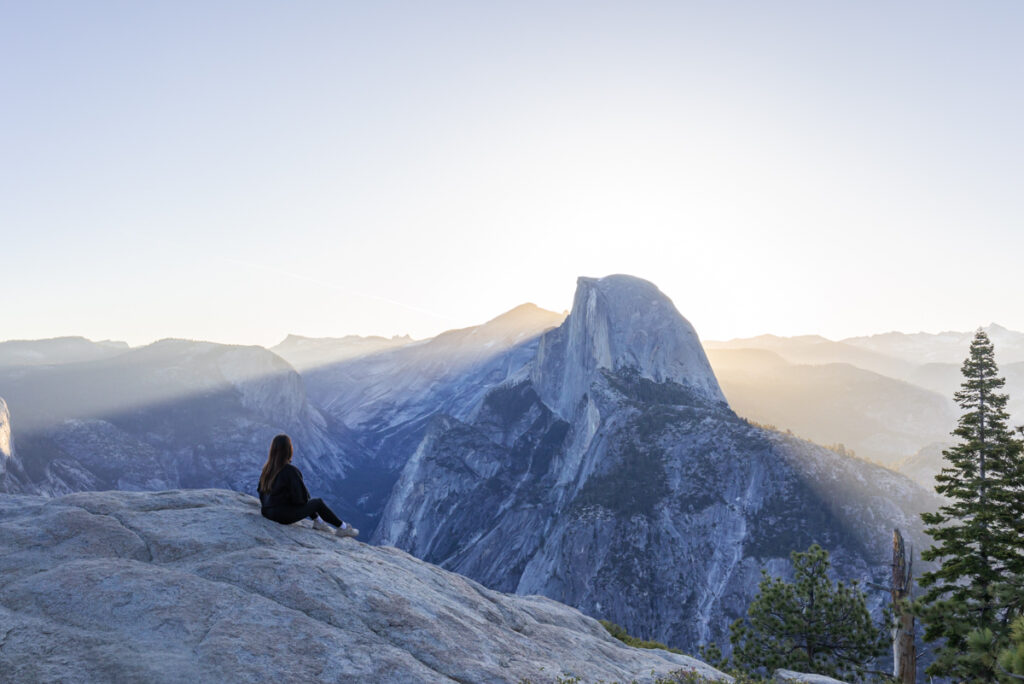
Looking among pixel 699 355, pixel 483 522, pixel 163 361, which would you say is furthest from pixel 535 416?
pixel 163 361

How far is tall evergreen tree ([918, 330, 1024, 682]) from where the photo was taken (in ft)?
70.0

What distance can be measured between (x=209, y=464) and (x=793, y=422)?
173 metres

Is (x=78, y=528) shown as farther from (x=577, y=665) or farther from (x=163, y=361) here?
Result: (x=163, y=361)

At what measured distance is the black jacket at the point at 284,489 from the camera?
13.0m

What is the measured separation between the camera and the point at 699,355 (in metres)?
120

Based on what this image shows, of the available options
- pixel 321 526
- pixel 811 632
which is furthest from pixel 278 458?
pixel 811 632

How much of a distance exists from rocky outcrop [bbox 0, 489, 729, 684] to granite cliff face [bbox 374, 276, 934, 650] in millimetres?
61609

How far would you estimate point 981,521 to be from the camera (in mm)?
23438

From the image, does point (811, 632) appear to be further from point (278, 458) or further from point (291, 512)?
point (278, 458)

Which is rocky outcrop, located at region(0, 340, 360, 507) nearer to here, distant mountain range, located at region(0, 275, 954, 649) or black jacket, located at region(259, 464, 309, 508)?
distant mountain range, located at region(0, 275, 954, 649)

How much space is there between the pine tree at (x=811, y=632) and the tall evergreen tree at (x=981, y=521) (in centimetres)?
575

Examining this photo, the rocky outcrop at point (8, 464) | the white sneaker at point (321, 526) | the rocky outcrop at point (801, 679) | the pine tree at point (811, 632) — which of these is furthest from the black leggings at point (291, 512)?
the rocky outcrop at point (8, 464)

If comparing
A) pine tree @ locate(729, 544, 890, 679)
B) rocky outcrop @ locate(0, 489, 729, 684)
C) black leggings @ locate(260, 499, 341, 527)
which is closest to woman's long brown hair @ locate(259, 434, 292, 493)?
black leggings @ locate(260, 499, 341, 527)

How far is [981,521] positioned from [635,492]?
62078mm
